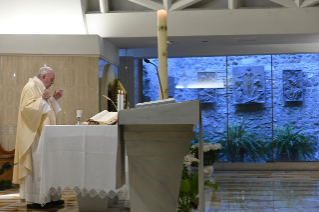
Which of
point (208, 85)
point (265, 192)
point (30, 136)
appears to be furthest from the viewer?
point (208, 85)

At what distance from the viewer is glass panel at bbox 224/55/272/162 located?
1018cm

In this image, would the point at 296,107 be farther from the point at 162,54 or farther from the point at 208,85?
the point at 162,54

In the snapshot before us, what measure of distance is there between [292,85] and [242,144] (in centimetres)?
186

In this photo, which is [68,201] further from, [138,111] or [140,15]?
[138,111]

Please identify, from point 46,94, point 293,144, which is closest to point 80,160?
point 46,94

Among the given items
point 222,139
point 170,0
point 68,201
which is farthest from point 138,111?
point 222,139

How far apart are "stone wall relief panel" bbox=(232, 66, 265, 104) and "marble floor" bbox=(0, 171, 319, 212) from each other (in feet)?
6.60

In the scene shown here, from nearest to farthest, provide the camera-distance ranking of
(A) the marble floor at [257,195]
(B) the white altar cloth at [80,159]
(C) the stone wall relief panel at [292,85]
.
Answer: (B) the white altar cloth at [80,159]
(A) the marble floor at [257,195]
(C) the stone wall relief panel at [292,85]

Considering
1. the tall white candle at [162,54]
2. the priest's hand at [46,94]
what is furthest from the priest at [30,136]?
the tall white candle at [162,54]

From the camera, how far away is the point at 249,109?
10273 mm

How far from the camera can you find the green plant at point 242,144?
33.3ft

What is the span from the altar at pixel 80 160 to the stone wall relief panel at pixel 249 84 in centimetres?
705

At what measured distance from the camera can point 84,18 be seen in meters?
7.59

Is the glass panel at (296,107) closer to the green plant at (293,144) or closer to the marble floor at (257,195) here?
the green plant at (293,144)
